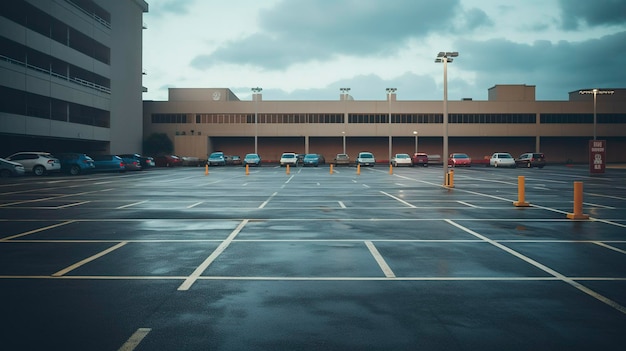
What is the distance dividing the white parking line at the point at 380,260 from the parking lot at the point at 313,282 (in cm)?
3

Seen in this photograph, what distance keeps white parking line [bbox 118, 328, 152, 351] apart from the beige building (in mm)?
40540

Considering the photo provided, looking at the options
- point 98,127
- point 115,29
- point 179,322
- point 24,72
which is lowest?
point 179,322

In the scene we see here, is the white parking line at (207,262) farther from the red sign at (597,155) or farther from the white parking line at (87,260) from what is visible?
the red sign at (597,155)

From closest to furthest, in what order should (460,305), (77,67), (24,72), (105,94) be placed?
(460,305)
(24,72)
(77,67)
(105,94)

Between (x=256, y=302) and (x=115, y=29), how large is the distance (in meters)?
59.7

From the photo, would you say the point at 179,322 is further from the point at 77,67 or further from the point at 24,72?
the point at 77,67

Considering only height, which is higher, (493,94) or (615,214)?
(493,94)

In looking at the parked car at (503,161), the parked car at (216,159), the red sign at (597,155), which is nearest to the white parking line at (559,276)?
the red sign at (597,155)

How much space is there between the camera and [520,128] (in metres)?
79.1

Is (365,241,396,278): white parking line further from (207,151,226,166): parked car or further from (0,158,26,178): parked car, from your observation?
(207,151,226,166): parked car

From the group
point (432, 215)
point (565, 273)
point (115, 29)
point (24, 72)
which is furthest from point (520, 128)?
point (565, 273)

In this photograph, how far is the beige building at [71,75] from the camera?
42531mm

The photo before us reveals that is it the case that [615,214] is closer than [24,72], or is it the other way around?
[615,214]

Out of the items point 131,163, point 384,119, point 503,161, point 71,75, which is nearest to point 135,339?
point 131,163
